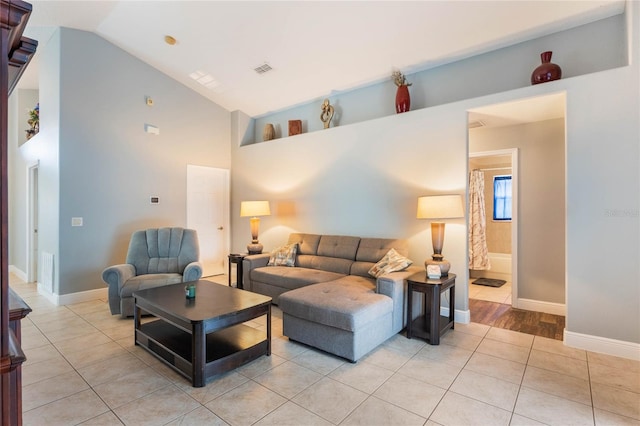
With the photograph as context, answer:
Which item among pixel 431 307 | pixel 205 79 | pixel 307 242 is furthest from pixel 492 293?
pixel 205 79

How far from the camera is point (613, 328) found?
2773 mm

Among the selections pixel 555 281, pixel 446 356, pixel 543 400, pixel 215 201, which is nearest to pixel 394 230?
pixel 446 356

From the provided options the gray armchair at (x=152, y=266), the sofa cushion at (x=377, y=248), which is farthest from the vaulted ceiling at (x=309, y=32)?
the gray armchair at (x=152, y=266)

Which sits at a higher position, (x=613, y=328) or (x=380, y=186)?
(x=380, y=186)

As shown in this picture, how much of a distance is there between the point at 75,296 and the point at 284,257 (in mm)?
2847

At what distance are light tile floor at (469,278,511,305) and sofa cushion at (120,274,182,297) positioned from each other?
4.12 m

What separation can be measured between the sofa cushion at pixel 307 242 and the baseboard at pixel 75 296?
2.79 metres

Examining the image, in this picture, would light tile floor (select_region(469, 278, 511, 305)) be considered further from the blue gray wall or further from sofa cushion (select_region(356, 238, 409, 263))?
the blue gray wall

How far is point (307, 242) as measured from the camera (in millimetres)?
4727

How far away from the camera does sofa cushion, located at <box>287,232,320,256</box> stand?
15.2 feet

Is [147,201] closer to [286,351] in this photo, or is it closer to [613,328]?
[286,351]

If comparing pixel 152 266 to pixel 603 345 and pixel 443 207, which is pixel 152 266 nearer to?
pixel 443 207

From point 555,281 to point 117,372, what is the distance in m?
4.66

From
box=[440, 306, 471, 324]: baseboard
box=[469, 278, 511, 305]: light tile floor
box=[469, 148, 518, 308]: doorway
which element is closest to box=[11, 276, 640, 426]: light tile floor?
box=[440, 306, 471, 324]: baseboard
